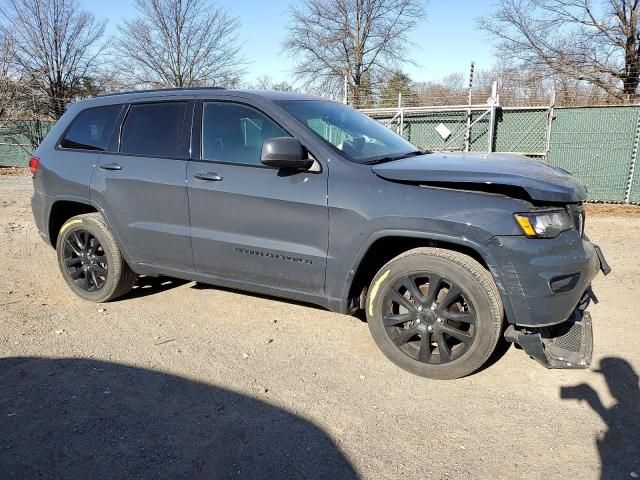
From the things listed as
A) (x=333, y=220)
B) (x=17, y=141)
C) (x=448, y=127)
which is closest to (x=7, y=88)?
(x=17, y=141)

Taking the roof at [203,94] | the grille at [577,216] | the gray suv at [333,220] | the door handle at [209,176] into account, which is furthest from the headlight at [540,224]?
the door handle at [209,176]

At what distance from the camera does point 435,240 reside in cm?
316

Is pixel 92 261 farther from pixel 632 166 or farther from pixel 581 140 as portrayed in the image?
pixel 632 166

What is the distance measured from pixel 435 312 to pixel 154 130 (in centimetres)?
280

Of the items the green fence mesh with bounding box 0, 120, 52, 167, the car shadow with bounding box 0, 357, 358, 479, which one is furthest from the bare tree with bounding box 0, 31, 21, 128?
the car shadow with bounding box 0, 357, 358, 479

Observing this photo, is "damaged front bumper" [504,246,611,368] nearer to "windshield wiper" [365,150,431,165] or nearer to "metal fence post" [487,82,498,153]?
"windshield wiper" [365,150,431,165]

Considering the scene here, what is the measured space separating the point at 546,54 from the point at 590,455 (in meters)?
22.8

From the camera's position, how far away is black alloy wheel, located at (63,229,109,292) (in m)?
4.68

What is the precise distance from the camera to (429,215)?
3.10 metres

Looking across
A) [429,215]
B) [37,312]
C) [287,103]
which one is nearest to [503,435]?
[429,215]

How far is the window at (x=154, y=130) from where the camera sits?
13.5 ft

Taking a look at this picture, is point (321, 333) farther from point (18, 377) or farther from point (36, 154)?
point (36, 154)

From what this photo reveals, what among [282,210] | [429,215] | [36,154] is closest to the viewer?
[429,215]

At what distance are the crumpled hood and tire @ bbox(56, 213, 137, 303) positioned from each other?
8.65 ft
